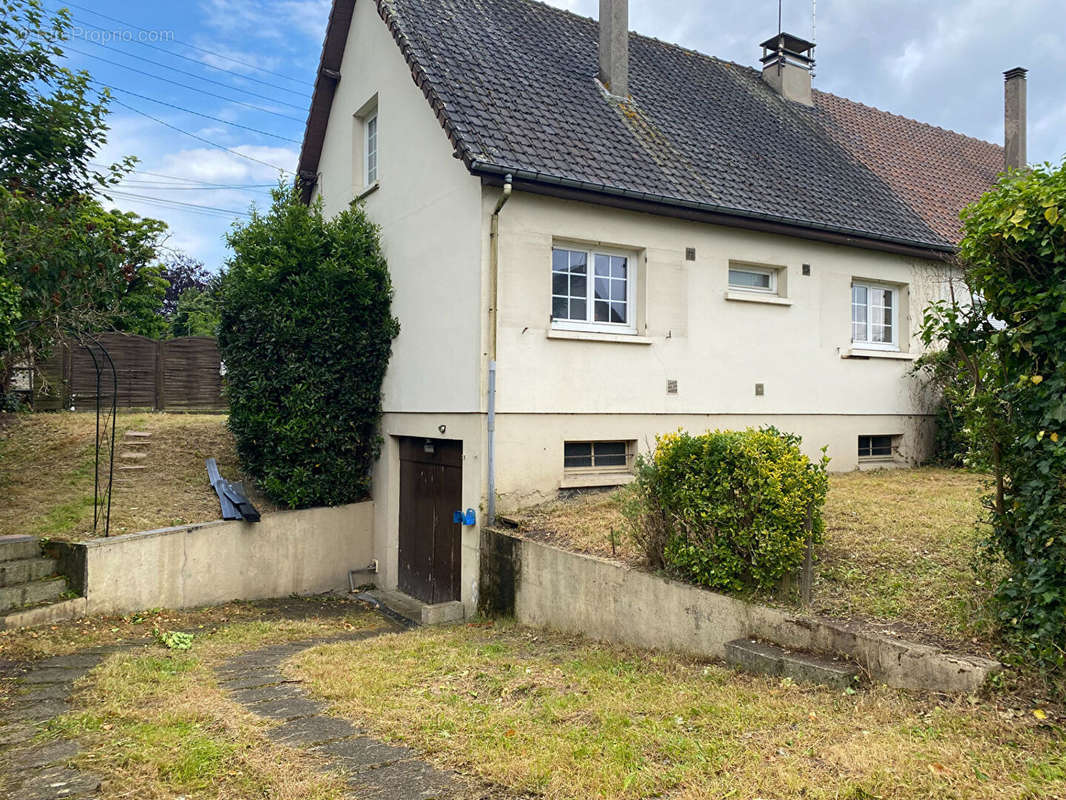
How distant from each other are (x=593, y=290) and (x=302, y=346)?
14.0 feet

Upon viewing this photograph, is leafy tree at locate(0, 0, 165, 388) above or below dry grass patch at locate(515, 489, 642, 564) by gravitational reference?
above

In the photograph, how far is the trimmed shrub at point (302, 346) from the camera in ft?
36.4

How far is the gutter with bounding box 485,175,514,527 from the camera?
9391mm

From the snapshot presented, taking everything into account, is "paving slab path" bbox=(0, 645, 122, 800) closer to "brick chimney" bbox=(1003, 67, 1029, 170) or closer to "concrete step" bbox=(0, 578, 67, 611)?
"concrete step" bbox=(0, 578, 67, 611)

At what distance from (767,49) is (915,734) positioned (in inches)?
646

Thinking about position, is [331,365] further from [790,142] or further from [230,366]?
[790,142]

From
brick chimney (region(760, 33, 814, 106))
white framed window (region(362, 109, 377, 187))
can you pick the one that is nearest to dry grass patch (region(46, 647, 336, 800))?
white framed window (region(362, 109, 377, 187))

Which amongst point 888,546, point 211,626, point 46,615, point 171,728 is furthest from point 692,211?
point 46,615

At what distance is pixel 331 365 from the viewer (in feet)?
37.4

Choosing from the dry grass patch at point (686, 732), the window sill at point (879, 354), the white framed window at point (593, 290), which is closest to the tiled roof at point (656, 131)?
the white framed window at point (593, 290)

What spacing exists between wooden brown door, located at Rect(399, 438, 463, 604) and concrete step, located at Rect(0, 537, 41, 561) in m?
4.62

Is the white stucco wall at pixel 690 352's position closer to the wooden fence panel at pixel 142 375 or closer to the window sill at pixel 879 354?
the window sill at pixel 879 354

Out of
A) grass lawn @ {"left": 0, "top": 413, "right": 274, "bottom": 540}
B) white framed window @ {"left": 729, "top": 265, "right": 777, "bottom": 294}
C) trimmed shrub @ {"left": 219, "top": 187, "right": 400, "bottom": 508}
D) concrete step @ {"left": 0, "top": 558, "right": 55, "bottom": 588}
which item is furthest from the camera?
white framed window @ {"left": 729, "top": 265, "right": 777, "bottom": 294}

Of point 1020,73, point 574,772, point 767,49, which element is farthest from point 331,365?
point 1020,73
